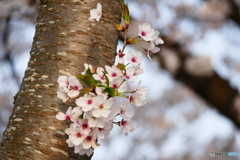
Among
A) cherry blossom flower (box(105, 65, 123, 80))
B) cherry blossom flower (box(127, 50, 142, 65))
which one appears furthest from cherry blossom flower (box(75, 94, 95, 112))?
cherry blossom flower (box(127, 50, 142, 65))

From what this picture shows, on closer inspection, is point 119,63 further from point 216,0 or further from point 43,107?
point 216,0

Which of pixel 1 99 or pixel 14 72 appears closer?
pixel 14 72

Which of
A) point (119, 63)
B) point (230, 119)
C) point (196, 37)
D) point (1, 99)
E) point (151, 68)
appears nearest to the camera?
point (119, 63)

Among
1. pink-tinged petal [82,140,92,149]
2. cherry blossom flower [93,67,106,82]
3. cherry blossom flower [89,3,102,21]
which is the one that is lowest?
pink-tinged petal [82,140,92,149]

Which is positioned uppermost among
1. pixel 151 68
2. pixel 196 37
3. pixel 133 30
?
pixel 133 30

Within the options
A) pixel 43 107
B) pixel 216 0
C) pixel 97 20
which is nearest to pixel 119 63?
pixel 97 20

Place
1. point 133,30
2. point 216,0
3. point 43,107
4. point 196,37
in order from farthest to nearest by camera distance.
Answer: point 196,37, point 216,0, point 133,30, point 43,107

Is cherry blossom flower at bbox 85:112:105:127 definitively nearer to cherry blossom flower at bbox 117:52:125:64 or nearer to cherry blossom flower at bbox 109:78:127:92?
cherry blossom flower at bbox 109:78:127:92
